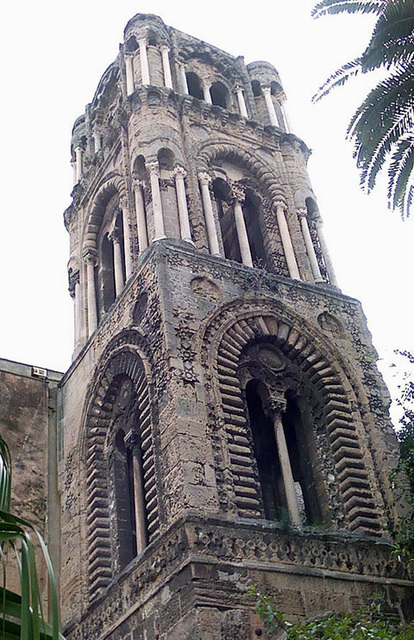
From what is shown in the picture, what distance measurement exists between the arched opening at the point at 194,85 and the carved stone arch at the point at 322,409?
7.37 m

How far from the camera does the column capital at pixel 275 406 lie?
1449 cm

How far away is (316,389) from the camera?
15094 mm

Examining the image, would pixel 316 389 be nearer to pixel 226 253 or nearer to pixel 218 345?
pixel 218 345

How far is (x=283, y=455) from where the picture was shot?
45.5ft

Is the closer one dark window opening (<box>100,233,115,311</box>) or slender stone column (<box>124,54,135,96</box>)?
dark window opening (<box>100,233,115,311</box>)

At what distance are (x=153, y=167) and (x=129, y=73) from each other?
12.6 ft

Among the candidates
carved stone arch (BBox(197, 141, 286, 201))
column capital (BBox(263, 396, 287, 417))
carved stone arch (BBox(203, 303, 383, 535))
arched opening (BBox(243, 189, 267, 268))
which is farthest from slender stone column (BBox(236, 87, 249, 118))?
column capital (BBox(263, 396, 287, 417))

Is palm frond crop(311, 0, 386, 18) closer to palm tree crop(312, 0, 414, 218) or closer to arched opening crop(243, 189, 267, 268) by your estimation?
palm tree crop(312, 0, 414, 218)

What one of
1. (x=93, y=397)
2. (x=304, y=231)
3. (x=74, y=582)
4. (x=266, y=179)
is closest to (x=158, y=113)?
(x=266, y=179)

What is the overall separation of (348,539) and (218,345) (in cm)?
364

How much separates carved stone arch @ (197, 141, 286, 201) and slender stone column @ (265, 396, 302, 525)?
5.57m

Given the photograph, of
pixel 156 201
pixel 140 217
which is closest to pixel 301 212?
pixel 156 201

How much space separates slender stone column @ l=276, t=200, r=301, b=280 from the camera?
17062 millimetres

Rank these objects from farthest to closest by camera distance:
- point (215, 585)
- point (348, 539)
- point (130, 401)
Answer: point (130, 401)
point (348, 539)
point (215, 585)
